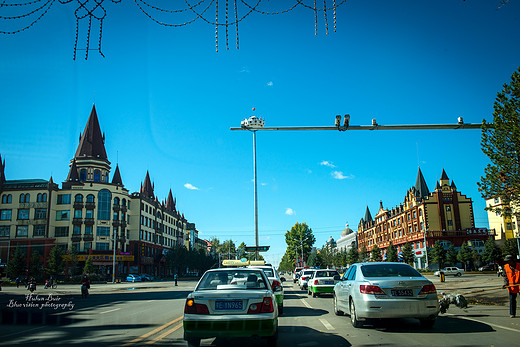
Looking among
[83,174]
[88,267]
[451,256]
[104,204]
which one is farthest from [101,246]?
[451,256]

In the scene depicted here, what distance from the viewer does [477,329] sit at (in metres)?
8.52

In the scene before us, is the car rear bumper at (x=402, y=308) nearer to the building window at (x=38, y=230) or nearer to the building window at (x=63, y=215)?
the building window at (x=63, y=215)

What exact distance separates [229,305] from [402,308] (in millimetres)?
3809

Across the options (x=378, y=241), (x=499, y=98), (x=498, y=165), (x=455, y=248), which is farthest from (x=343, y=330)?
(x=378, y=241)

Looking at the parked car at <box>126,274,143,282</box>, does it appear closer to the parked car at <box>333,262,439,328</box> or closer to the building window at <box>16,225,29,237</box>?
the building window at <box>16,225,29,237</box>

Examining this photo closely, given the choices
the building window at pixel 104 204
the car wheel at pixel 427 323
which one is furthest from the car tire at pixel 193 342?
the building window at pixel 104 204

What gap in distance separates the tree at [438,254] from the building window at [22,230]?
68386 millimetres

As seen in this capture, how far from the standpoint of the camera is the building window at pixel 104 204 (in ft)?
245

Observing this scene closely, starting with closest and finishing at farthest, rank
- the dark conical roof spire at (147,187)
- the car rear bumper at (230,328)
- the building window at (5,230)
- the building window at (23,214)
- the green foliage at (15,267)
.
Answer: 1. the car rear bumper at (230,328)
2. the green foliage at (15,267)
3. the building window at (5,230)
4. the building window at (23,214)
5. the dark conical roof spire at (147,187)

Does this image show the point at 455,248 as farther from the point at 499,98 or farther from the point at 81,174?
the point at 81,174

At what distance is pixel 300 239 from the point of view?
10638cm

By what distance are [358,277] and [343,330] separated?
124cm

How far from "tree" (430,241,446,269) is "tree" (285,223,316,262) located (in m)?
45.5

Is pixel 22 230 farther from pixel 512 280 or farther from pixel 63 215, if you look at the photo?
pixel 512 280
